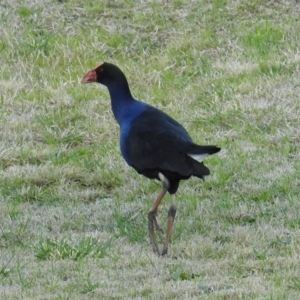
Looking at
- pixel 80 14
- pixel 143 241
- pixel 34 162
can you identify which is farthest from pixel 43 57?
pixel 143 241

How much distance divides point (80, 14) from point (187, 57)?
1.77m

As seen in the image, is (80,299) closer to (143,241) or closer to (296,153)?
(143,241)

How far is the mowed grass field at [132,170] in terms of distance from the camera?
593cm

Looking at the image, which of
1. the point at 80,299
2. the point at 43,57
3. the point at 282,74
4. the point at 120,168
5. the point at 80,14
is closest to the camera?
the point at 80,299

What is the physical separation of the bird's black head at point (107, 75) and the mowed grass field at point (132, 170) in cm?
105

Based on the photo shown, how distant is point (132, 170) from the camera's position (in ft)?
28.2

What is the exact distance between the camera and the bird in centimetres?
644

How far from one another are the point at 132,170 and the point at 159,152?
2062mm

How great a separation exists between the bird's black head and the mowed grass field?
1.05 meters

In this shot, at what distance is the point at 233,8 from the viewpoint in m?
12.1

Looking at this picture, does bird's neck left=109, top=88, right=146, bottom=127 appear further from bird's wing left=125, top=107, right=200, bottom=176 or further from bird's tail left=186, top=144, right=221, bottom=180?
bird's tail left=186, top=144, right=221, bottom=180

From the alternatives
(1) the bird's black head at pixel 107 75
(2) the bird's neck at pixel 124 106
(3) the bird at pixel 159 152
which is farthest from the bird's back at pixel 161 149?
(1) the bird's black head at pixel 107 75

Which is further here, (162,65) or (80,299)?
(162,65)

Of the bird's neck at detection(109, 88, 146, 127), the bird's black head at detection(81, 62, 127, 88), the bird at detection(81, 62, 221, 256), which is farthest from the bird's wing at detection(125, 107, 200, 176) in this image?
the bird's black head at detection(81, 62, 127, 88)
